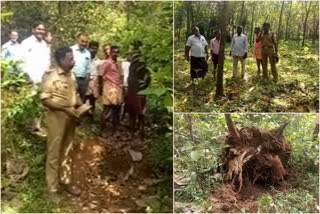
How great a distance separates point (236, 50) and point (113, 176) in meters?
0.72

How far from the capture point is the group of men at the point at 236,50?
218 cm

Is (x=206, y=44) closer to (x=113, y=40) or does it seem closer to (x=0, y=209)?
(x=113, y=40)

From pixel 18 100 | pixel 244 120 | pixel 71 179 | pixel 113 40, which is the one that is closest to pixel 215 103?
pixel 244 120

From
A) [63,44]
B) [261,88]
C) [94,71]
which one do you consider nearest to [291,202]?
[261,88]

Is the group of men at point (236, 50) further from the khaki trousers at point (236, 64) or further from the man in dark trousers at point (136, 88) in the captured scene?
the man in dark trousers at point (136, 88)

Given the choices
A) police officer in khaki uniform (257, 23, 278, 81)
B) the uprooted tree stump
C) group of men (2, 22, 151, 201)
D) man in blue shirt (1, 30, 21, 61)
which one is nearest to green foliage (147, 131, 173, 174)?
group of men (2, 22, 151, 201)

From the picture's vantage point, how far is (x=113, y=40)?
216cm

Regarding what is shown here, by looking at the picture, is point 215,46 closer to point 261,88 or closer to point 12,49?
point 261,88

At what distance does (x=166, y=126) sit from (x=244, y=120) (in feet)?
1.08

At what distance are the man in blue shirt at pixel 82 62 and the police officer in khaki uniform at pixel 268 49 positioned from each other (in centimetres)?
71

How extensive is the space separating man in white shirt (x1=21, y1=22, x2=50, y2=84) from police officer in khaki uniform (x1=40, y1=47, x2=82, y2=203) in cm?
3

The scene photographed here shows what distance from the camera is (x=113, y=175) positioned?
2.17 m

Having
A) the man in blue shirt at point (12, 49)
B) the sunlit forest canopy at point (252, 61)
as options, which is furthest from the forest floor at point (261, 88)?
the man in blue shirt at point (12, 49)

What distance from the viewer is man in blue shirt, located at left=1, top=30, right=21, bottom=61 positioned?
7.05ft
